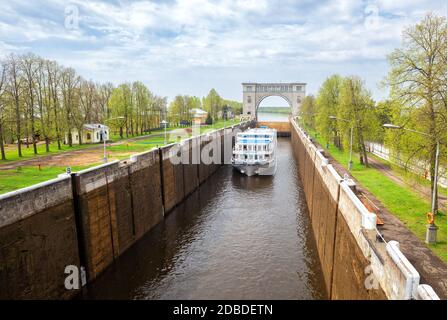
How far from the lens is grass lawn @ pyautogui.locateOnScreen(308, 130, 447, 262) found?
52.8ft

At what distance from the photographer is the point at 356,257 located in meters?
12.1

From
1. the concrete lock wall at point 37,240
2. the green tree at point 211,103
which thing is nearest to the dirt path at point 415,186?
the concrete lock wall at point 37,240

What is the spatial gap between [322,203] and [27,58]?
144 ft

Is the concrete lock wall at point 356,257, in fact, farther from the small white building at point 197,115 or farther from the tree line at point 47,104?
the small white building at point 197,115

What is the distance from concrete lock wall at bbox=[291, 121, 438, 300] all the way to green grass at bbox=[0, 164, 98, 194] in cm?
1982

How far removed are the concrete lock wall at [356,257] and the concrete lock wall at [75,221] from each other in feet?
41.7

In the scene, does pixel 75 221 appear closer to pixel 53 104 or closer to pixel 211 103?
pixel 53 104

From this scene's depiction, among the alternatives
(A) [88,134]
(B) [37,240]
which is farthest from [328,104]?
(B) [37,240]

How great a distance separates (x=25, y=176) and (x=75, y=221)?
39.9 feet
